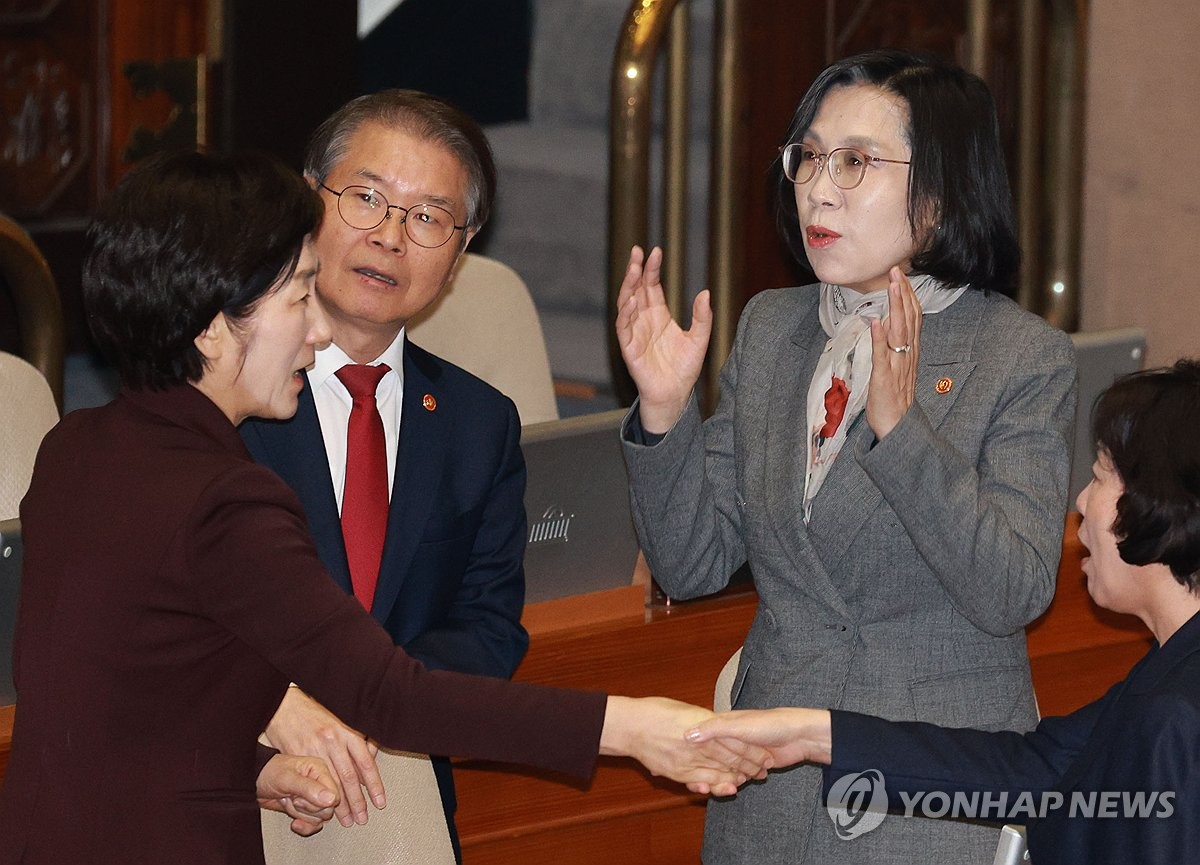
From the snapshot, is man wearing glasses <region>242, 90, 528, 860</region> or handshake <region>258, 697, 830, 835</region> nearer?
handshake <region>258, 697, 830, 835</region>

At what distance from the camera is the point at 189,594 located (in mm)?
1722

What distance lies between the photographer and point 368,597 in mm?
2285

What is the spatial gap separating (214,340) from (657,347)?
0.60 metres

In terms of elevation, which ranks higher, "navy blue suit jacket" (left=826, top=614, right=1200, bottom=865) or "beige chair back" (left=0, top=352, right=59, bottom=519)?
"beige chair back" (left=0, top=352, right=59, bottom=519)

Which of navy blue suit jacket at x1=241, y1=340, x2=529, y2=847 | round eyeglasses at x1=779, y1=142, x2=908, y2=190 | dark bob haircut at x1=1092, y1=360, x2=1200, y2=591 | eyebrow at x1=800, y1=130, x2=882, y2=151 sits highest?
eyebrow at x1=800, y1=130, x2=882, y2=151

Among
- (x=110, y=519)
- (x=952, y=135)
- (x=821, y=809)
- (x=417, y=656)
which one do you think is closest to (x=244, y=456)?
(x=110, y=519)

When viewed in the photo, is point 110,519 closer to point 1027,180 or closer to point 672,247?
point 672,247

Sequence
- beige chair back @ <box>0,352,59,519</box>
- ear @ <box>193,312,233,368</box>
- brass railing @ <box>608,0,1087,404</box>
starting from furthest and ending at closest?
1. brass railing @ <box>608,0,1087,404</box>
2. beige chair back @ <box>0,352,59,519</box>
3. ear @ <box>193,312,233,368</box>

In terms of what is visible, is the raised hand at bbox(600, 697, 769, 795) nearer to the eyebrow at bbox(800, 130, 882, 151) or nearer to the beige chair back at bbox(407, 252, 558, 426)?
the eyebrow at bbox(800, 130, 882, 151)

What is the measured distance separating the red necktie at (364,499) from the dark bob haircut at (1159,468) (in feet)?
2.95

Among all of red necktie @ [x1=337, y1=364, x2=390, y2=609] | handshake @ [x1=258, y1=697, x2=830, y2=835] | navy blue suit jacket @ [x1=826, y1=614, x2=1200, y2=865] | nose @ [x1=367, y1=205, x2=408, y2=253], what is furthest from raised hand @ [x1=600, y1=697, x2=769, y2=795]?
nose @ [x1=367, y1=205, x2=408, y2=253]

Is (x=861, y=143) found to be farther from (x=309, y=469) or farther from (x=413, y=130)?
(x=309, y=469)

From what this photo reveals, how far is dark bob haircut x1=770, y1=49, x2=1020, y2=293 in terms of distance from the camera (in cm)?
219

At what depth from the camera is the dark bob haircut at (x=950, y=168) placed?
219 centimetres
